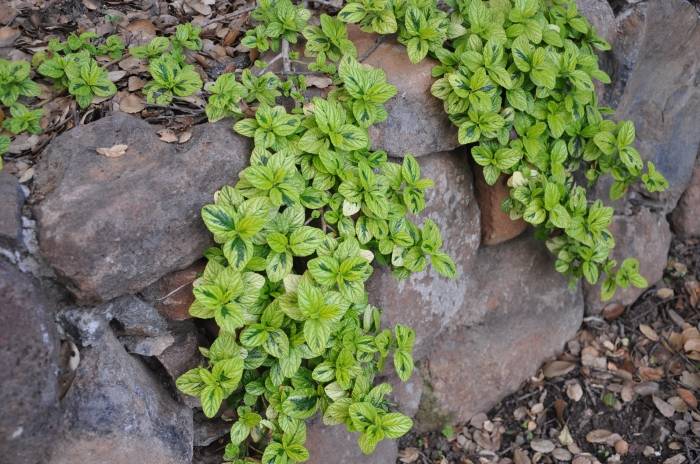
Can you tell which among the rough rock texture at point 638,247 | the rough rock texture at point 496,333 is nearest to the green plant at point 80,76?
the rough rock texture at point 496,333

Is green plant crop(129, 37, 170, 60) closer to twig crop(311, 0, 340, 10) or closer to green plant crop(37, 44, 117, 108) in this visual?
green plant crop(37, 44, 117, 108)

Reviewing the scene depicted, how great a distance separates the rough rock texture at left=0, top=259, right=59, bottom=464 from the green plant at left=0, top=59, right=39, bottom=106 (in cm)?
68

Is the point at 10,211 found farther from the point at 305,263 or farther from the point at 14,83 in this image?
the point at 305,263

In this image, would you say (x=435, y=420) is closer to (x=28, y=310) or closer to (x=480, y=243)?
(x=480, y=243)

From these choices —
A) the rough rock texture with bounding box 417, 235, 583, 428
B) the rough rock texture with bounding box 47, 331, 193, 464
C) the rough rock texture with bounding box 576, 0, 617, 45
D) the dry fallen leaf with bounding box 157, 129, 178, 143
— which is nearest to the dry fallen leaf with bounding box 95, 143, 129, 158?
the dry fallen leaf with bounding box 157, 129, 178, 143

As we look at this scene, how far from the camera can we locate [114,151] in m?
2.07

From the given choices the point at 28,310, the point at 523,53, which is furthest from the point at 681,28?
the point at 28,310

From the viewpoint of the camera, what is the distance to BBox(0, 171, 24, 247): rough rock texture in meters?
1.83

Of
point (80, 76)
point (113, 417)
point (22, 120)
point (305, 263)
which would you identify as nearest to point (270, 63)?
point (80, 76)

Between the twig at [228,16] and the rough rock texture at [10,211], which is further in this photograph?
the twig at [228,16]

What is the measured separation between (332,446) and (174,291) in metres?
0.87

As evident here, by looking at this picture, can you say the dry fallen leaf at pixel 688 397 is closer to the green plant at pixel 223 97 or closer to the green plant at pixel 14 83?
the green plant at pixel 223 97

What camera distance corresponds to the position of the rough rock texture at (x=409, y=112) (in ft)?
7.77

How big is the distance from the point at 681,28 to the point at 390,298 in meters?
1.91
